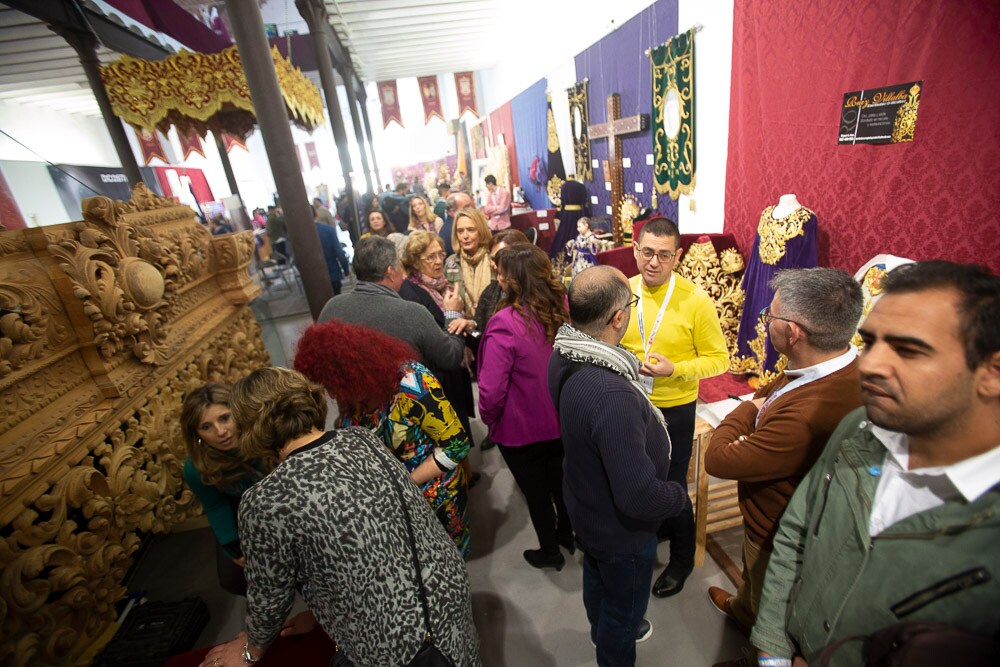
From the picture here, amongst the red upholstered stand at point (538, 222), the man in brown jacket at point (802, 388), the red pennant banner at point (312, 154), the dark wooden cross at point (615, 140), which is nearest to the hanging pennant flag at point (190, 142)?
the red upholstered stand at point (538, 222)

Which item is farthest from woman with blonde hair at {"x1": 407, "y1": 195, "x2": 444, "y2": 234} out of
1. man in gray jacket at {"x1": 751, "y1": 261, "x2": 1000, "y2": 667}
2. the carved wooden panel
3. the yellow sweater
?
man in gray jacket at {"x1": 751, "y1": 261, "x2": 1000, "y2": 667}

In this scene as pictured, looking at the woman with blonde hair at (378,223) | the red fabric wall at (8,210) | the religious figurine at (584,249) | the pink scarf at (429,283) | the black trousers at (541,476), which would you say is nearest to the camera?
the red fabric wall at (8,210)

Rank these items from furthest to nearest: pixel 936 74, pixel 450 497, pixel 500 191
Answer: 1. pixel 500 191
2. pixel 936 74
3. pixel 450 497

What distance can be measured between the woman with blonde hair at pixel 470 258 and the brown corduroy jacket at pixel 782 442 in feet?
7.41

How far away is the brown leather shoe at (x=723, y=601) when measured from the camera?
204 cm

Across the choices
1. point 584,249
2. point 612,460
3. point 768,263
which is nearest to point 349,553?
point 612,460

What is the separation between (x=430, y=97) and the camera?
15703 millimetres

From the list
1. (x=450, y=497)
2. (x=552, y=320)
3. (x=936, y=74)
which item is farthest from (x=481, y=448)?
(x=936, y=74)

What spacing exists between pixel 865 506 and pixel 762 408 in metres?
0.52

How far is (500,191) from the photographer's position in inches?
302

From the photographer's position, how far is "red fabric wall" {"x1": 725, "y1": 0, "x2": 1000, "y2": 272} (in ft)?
6.97

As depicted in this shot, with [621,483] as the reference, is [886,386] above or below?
above

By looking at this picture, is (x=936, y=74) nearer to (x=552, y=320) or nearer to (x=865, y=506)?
(x=552, y=320)

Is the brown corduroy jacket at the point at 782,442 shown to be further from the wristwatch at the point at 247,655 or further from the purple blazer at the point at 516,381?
the wristwatch at the point at 247,655
